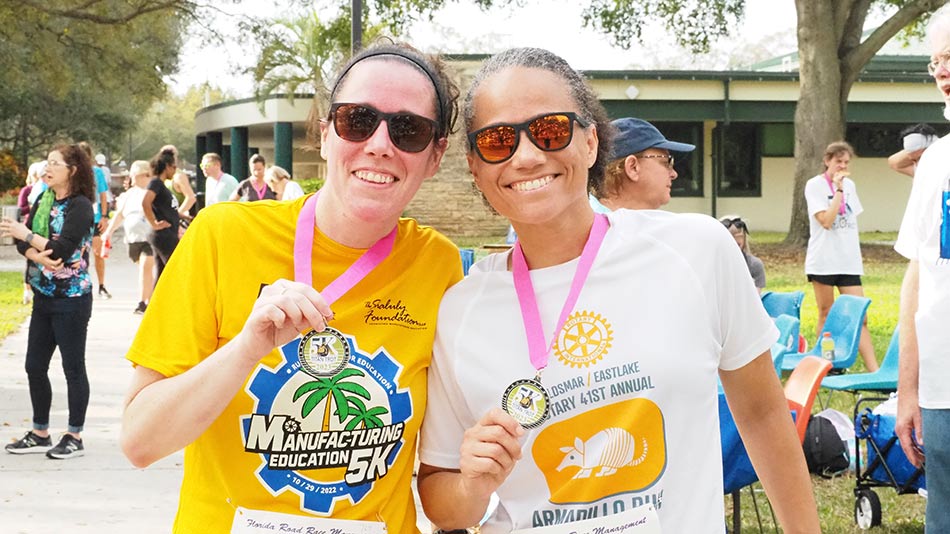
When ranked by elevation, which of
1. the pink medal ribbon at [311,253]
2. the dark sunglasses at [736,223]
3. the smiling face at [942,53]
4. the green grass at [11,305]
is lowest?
the green grass at [11,305]

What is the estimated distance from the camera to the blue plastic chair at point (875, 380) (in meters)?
8.11

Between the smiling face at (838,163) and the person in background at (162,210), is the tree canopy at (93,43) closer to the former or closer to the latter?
the person in background at (162,210)

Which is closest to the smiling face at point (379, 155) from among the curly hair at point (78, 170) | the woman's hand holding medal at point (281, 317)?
the woman's hand holding medal at point (281, 317)

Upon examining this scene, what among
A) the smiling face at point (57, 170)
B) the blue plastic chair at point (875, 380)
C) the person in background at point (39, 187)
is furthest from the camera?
the blue plastic chair at point (875, 380)

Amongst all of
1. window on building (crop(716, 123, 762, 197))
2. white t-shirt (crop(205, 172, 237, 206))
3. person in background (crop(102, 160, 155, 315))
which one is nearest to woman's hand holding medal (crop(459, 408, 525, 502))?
person in background (crop(102, 160, 155, 315))

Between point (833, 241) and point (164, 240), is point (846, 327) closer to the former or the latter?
point (833, 241)

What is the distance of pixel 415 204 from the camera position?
2908cm

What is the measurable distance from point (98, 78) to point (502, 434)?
28.8 metres

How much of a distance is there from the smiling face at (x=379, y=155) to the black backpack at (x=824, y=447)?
485cm

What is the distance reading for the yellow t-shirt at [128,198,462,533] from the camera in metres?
2.28

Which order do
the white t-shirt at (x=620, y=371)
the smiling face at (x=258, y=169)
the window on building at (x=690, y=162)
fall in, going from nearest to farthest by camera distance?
the white t-shirt at (x=620, y=371)
the smiling face at (x=258, y=169)
the window on building at (x=690, y=162)

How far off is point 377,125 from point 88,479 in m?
5.48

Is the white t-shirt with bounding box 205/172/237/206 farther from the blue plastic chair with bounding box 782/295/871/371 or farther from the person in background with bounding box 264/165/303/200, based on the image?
the blue plastic chair with bounding box 782/295/871/371

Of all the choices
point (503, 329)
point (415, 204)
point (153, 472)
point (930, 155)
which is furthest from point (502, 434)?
point (415, 204)
